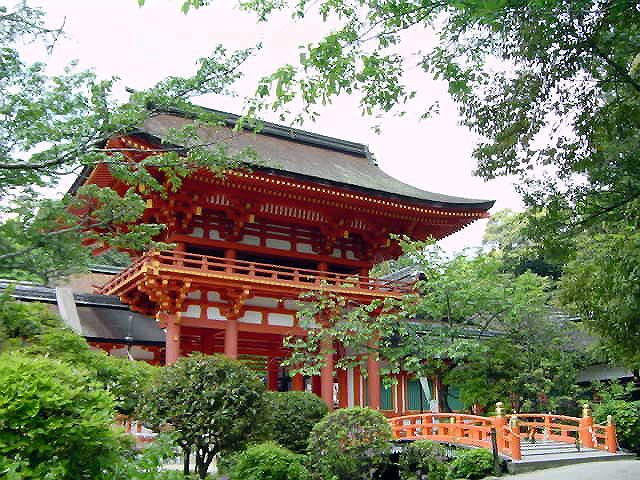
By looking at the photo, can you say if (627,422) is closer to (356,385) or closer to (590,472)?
(590,472)

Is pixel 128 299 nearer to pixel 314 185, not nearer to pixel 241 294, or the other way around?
pixel 241 294

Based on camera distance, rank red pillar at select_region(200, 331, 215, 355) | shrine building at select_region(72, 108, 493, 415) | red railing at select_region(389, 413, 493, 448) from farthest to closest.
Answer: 1. red pillar at select_region(200, 331, 215, 355)
2. shrine building at select_region(72, 108, 493, 415)
3. red railing at select_region(389, 413, 493, 448)

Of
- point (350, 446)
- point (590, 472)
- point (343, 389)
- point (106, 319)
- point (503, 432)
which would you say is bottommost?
point (590, 472)

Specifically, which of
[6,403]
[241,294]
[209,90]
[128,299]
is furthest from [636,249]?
[128,299]

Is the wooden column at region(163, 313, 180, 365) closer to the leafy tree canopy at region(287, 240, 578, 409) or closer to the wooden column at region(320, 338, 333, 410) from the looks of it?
the leafy tree canopy at region(287, 240, 578, 409)

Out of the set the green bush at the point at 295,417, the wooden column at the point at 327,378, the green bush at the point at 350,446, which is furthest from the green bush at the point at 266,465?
the wooden column at the point at 327,378

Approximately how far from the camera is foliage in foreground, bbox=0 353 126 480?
4.37 m

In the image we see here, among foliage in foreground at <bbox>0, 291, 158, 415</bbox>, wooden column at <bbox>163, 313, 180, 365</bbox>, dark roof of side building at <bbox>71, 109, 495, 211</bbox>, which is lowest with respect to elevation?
foliage in foreground at <bbox>0, 291, 158, 415</bbox>

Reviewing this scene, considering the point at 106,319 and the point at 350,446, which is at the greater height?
the point at 106,319

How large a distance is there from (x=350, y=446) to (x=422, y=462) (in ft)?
6.12

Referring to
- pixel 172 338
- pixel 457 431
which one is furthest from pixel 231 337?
pixel 457 431

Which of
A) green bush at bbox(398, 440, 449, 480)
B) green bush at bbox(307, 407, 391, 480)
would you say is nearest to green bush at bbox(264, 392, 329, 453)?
green bush at bbox(307, 407, 391, 480)

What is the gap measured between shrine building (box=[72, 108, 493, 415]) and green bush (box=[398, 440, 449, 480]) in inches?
217

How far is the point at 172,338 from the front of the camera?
1519cm
